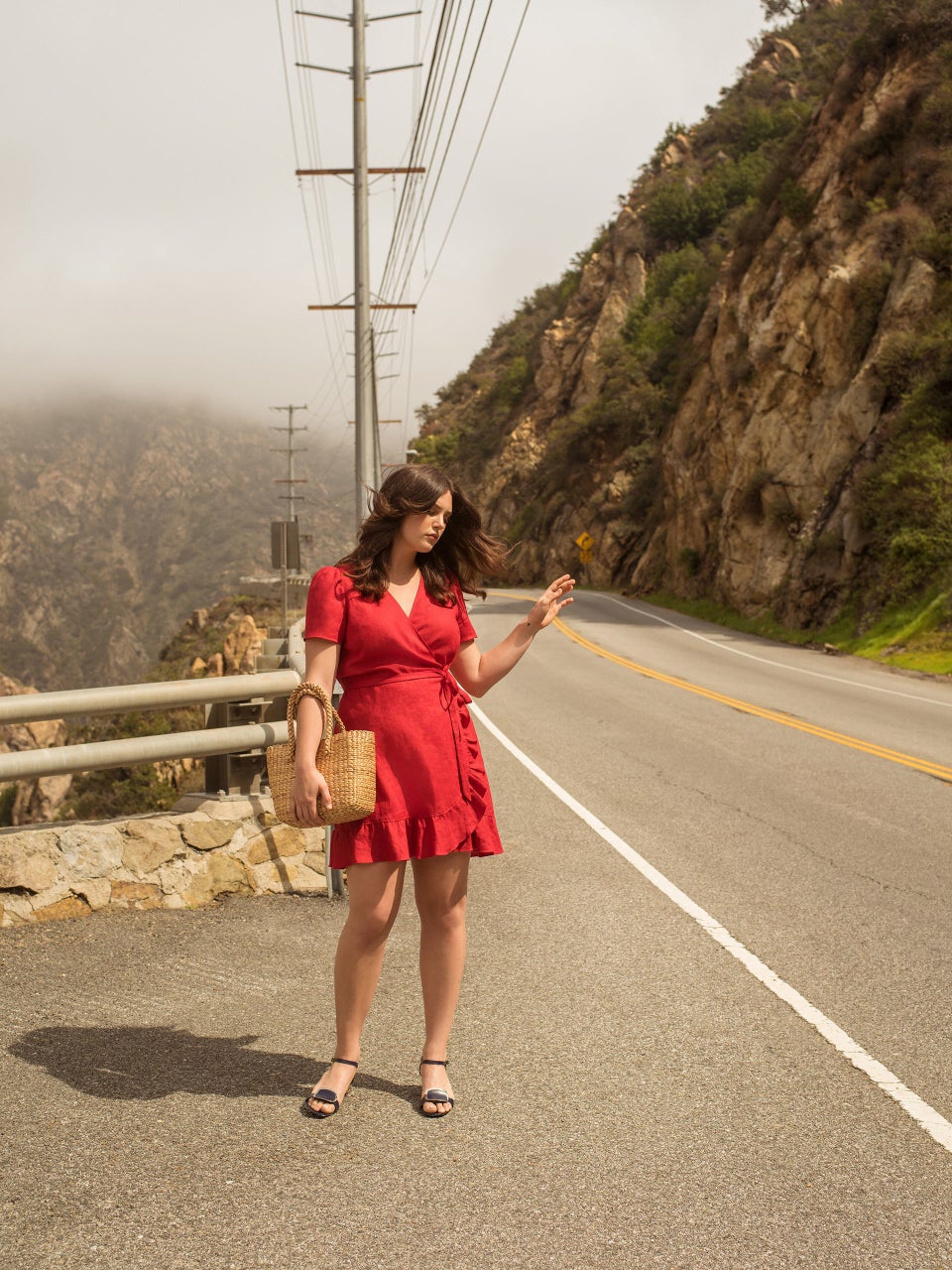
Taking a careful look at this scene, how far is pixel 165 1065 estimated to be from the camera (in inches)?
157

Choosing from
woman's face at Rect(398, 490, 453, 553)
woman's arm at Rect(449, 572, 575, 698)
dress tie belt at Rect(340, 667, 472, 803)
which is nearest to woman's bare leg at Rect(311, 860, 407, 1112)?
dress tie belt at Rect(340, 667, 472, 803)

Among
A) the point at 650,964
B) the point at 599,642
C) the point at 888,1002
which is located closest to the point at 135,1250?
the point at 650,964

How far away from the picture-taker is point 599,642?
2714 centimetres

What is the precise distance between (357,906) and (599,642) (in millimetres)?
23667

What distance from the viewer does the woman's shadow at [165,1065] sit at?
150 inches

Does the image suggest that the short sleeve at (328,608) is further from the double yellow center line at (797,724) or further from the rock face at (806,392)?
the rock face at (806,392)

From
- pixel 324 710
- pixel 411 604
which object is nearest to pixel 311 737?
pixel 324 710

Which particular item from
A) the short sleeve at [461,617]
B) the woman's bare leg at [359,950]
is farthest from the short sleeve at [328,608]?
the woman's bare leg at [359,950]

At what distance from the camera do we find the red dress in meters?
3.67

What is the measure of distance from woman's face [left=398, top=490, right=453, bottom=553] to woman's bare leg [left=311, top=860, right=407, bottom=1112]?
3.43 ft

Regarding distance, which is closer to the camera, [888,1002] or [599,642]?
[888,1002]

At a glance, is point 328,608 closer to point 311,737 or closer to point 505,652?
point 311,737

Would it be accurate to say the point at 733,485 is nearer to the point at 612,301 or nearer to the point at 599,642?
the point at 599,642

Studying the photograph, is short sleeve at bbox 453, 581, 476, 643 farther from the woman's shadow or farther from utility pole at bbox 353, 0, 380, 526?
utility pole at bbox 353, 0, 380, 526
